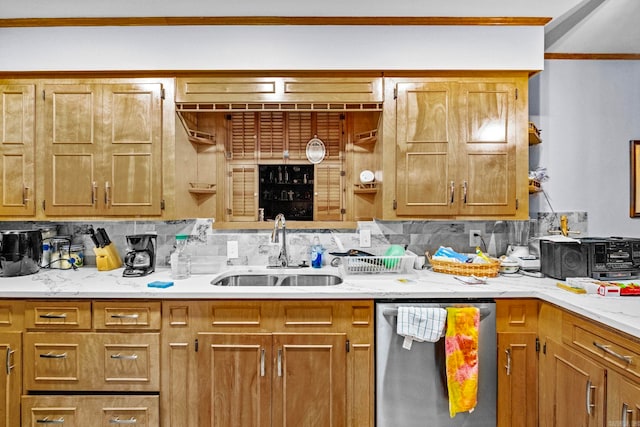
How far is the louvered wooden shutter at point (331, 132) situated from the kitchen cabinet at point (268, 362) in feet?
3.87

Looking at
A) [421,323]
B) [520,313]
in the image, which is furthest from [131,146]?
[520,313]

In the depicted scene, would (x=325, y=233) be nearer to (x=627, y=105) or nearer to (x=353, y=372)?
(x=353, y=372)

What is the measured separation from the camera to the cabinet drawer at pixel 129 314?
188cm

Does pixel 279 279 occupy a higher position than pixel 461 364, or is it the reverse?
pixel 279 279

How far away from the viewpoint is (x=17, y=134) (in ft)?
7.27

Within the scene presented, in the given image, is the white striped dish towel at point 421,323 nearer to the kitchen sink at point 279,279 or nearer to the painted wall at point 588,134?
the kitchen sink at point 279,279

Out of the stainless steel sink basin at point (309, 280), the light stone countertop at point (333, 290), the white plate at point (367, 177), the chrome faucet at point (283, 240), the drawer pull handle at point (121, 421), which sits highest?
the white plate at point (367, 177)

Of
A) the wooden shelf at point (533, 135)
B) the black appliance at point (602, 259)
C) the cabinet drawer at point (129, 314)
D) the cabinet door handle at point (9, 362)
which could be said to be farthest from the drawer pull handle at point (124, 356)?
the wooden shelf at point (533, 135)

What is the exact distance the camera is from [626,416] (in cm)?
136

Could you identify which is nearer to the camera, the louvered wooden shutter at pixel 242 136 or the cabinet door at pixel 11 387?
the cabinet door at pixel 11 387

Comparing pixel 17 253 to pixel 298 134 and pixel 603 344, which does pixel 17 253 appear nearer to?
pixel 298 134

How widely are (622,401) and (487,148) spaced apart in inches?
54.9

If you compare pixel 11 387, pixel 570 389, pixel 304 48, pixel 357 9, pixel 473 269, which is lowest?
pixel 11 387

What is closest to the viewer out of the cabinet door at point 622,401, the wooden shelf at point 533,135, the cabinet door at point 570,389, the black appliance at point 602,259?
the cabinet door at point 622,401
